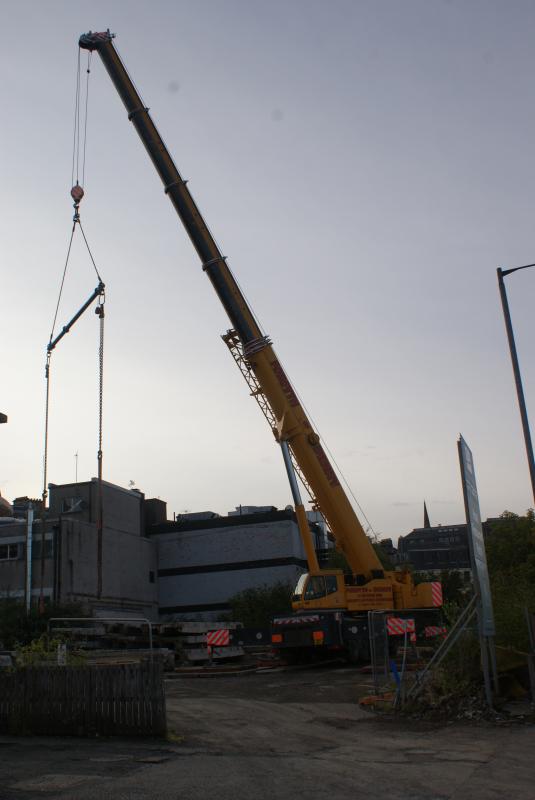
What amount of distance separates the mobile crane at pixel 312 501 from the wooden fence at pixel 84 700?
13.1m

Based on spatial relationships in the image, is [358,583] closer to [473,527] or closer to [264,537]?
[473,527]

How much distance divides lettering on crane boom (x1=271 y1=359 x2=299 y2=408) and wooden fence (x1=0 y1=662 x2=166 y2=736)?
1468cm

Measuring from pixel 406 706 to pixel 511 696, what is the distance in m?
1.99

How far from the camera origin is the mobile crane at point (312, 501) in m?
25.8

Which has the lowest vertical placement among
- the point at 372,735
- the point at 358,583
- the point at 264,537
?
the point at 372,735

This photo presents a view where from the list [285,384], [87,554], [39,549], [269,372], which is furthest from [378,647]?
[87,554]

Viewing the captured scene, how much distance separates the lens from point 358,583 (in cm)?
2659

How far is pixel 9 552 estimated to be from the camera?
48.2 m

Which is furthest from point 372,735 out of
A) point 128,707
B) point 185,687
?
point 185,687

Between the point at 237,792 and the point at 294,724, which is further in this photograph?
the point at 294,724

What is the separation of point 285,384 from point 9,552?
95.3 feet

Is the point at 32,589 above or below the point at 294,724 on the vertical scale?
above

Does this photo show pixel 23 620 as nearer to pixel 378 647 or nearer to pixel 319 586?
pixel 319 586

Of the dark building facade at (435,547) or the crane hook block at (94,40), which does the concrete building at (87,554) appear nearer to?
the crane hook block at (94,40)
